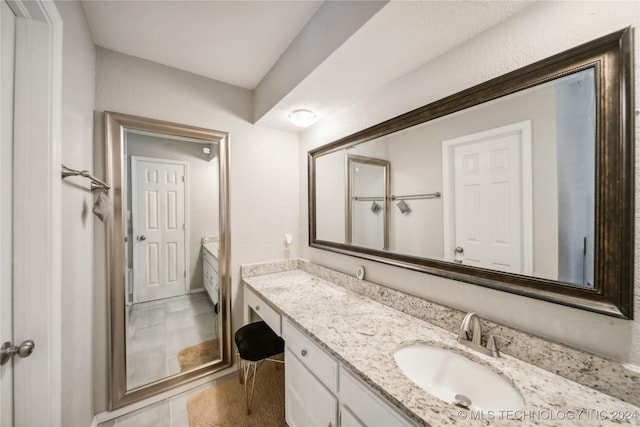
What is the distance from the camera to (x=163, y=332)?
1791 mm

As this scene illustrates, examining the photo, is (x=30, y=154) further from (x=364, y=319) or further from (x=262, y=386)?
(x=262, y=386)

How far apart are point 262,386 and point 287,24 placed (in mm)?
2449

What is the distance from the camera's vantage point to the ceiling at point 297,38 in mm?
942

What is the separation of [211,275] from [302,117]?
1.45 meters

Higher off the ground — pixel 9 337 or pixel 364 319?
pixel 9 337

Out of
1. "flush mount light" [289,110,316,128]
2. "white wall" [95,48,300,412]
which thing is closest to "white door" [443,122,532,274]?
"flush mount light" [289,110,316,128]

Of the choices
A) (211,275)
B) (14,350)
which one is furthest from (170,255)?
(14,350)

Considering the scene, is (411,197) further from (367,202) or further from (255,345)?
(255,345)

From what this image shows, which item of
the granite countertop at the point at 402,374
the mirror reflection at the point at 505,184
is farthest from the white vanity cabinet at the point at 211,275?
the mirror reflection at the point at 505,184

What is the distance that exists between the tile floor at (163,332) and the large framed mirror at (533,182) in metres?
1.62

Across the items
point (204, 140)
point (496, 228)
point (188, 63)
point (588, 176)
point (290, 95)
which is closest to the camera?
point (588, 176)

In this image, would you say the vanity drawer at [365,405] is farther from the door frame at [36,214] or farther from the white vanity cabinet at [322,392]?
the door frame at [36,214]

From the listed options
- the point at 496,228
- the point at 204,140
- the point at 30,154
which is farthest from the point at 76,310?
the point at 496,228

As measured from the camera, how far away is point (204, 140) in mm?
1860
